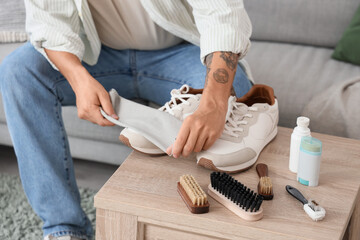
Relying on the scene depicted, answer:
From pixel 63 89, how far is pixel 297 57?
0.96 metres

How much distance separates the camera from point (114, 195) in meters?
0.90

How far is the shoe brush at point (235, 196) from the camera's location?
2.71 ft

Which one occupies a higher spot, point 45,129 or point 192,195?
point 192,195

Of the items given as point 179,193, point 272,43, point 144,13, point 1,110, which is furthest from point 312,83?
point 1,110

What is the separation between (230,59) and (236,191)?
0.42 meters

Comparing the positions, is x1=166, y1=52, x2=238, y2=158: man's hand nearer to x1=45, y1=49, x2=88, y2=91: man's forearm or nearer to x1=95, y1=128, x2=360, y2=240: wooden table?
x1=95, y1=128, x2=360, y2=240: wooden table

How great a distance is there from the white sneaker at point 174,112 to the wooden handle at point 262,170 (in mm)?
197

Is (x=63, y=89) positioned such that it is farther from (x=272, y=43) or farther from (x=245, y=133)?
(x=272, y=43)

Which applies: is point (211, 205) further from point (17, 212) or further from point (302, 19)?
point (302, 19)

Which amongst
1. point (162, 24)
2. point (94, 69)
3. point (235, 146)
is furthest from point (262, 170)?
point (94, 69)

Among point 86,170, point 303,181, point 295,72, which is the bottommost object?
point 86,170

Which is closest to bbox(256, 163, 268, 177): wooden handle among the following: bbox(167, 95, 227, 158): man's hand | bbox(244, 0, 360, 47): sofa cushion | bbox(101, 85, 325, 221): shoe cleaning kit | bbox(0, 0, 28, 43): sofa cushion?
bbox(101, 85, 325, 221): shoe cleaning kit

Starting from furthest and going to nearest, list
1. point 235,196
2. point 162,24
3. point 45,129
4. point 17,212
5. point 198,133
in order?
1. point 17,212
2. point 162,24
3. point 45,129
4. point 198,133
5. point 235,196

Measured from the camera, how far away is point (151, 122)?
1031mm
